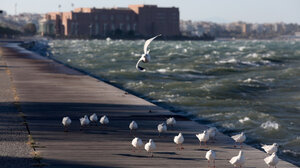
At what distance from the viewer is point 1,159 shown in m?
13.8

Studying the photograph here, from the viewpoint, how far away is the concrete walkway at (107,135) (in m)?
14.2

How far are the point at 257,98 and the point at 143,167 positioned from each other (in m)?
23.9

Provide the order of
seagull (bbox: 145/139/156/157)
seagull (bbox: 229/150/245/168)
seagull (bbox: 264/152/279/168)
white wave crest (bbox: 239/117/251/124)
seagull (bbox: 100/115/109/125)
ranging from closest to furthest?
seagull (bbox: 229/150/245/168), seagull (bbox: 264/152/279/168), seagull (bbox: 145/139/156/157), seagull (bbox: 100/115/109/125), white wave crest (bbox: 239/117/251/124)

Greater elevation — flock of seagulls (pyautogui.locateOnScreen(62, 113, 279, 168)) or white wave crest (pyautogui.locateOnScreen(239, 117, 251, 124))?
flock of seagulls (pyautogui.locateOnScreen(62, 113, 279, 168))

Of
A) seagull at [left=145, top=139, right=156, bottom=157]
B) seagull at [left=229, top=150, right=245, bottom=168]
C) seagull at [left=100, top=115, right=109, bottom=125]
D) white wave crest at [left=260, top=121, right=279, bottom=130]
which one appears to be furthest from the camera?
white wave crest at [left=260, top=121, right=279, bottom=130]

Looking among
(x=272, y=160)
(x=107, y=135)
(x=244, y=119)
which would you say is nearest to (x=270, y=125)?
(x=244, y=119)

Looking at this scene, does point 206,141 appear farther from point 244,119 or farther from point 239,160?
point 244,119

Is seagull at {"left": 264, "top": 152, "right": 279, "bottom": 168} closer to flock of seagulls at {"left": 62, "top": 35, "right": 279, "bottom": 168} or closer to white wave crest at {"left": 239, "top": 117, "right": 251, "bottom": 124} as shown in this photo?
flock of seagulls at {"left": 62, "top": 35, "right": 279, "bottom": 168}

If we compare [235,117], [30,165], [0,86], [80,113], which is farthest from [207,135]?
[0,86]

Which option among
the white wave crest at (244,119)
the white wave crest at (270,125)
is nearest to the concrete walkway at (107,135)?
the white wave crest at (244,119)

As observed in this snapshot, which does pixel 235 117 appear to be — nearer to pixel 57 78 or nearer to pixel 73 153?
pixel 73 153

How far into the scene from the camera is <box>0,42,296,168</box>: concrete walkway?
1422 cm

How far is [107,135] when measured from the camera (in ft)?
57.7

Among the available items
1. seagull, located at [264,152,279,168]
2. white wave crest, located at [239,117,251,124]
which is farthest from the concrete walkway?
white wave crest, located at [239,117,251,124]
